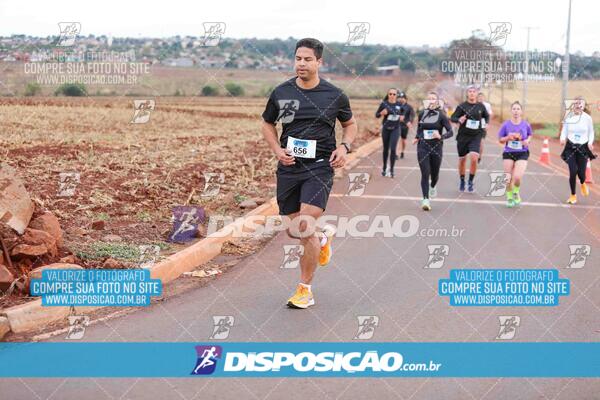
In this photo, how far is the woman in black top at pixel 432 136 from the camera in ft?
50.0

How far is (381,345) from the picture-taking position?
6801 millimetres

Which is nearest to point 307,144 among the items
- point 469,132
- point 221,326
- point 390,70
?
point 221,326

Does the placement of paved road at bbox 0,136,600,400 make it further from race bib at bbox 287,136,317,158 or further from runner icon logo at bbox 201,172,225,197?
runner icon logo at bbox 201,172,225,197

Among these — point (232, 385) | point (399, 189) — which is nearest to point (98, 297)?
point (232, 385)

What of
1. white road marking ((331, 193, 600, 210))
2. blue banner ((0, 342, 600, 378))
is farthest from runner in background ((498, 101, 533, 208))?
blue banner ((0, 342, 600, 378))

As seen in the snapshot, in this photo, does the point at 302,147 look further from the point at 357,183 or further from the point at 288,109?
the point at 357,183

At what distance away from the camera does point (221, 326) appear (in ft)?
23.9

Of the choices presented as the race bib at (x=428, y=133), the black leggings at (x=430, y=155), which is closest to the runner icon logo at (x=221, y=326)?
the black leggings at (x=430, y=155)

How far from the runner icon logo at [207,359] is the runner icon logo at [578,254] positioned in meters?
4.98

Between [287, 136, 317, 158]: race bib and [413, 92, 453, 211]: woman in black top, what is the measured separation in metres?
7.18

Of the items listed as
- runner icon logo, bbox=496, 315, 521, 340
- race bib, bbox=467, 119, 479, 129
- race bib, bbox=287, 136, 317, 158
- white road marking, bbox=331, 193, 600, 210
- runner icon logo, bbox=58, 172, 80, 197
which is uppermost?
race bib, bbox=287, 136, 317, 158

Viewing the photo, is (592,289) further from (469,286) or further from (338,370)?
(338,370)

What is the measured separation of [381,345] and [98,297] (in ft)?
8.33

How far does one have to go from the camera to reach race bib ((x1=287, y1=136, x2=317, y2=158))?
7959 mm
